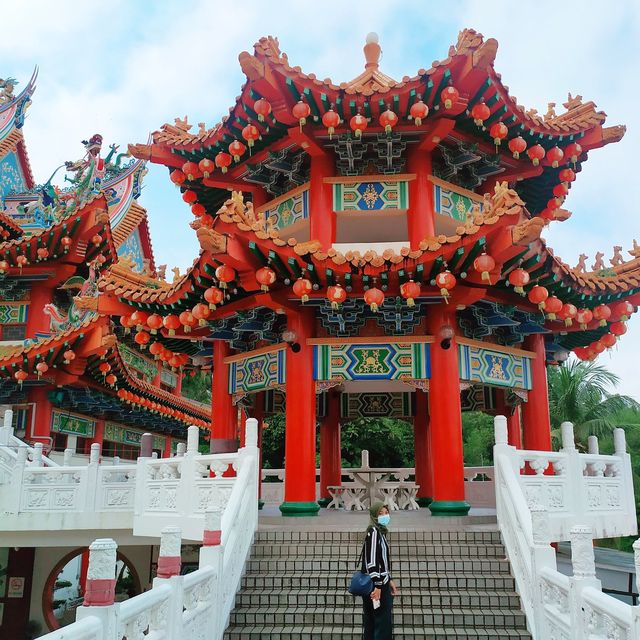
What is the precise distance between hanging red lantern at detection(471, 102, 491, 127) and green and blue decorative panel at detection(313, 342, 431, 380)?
3.47 m

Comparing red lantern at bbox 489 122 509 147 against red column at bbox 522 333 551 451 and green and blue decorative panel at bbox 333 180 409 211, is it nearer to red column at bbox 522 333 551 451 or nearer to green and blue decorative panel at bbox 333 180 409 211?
green and blue decorative panel at bbox 333 180 409 211

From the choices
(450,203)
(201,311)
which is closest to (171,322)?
(201,311)

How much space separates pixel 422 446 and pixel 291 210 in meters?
6.05

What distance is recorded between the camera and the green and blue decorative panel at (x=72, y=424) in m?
18.9

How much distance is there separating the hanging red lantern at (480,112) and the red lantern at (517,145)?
82 centimetres

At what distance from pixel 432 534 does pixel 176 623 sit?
3988 mm

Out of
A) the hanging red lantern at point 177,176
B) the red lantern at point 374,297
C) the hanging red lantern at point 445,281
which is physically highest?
the hanging red lantern at point 177,176

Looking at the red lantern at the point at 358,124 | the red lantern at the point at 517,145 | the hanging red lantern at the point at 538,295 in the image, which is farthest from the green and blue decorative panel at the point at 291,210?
the hanging red lantern at the point at 538,295

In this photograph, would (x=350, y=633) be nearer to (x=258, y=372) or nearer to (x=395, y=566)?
(x=395, y=566)

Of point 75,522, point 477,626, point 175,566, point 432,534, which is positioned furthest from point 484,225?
point 75,522

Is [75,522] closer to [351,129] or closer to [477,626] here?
[477,626]

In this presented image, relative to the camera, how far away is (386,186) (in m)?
11.0

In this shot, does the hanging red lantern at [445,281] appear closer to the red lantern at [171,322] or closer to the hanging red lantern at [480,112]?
the hanging red lantern at [480,112]

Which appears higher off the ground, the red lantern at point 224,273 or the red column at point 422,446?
the red lantern at point 224,273
